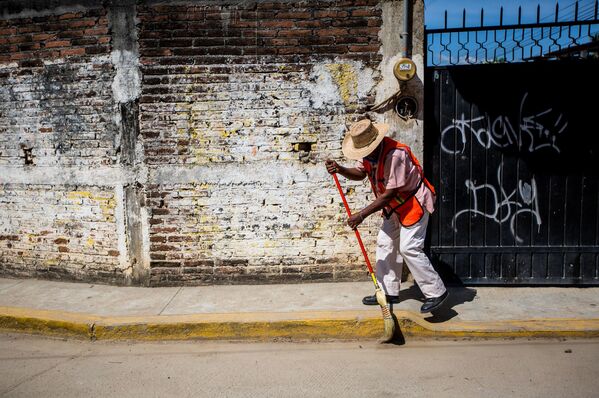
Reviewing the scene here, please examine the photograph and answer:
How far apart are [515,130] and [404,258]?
79.7 inches

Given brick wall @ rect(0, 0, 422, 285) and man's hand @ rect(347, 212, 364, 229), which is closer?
man's hand @ rect(347, 212, 364, 229)

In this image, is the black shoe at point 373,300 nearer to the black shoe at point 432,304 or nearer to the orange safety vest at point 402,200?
the black shoe at point 432,304

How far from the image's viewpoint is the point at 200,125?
522 cm

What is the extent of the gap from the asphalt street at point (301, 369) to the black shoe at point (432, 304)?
0.99 ft

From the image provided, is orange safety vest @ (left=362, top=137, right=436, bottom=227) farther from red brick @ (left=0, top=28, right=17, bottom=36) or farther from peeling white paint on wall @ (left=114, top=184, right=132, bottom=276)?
red brick @ (left=0, top=28, right=17, bottom=36)

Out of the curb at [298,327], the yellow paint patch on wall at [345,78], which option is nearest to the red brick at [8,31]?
the curb at [298,327]

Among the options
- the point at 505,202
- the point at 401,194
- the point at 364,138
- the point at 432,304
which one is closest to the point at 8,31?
the point at 364,138

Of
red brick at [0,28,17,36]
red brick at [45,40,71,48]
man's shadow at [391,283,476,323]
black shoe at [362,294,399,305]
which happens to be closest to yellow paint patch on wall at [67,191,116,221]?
red brick at [45,40,71,48]

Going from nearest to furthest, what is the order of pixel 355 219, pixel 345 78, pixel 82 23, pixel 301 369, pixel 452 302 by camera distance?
pixel 301 369, pixel 355 219, pixel 452 302, pixel 345 78, pixel 82 23

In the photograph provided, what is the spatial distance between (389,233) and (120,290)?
3115 millimetres

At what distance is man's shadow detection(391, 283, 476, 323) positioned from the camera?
4470 mm

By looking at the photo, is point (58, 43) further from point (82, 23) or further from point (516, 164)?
point (516, 164)

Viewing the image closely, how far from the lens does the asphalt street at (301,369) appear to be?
337 cm

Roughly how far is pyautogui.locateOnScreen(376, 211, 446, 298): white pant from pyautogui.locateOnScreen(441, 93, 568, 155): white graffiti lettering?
134 centimetres
